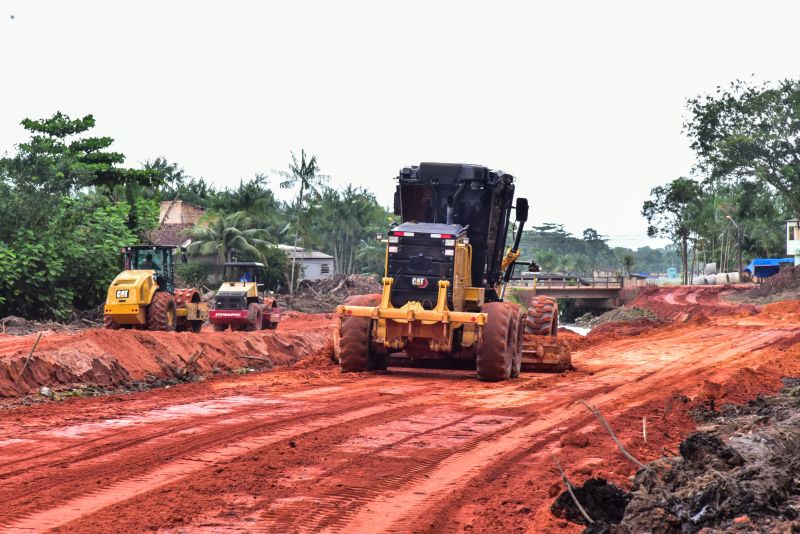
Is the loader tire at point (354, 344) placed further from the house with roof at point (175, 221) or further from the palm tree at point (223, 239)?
the house with roof at point (175, 221)

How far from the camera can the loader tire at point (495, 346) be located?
54.3ft

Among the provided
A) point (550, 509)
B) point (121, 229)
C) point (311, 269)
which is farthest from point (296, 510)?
point (311, 269)

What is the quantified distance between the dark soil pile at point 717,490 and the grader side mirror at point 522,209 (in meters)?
9.28

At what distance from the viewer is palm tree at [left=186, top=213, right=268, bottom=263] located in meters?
58.7

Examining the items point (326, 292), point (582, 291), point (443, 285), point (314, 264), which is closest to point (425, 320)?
point (443, 285)

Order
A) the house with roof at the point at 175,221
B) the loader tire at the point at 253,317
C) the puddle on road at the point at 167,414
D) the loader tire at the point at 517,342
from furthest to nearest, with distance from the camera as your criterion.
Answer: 1. the house with roof at the point at 175,221
2. the loader tire at the point at 253,317
3. the loader tire at the point at 517,342
4. the puddle on road at the point at 167,414

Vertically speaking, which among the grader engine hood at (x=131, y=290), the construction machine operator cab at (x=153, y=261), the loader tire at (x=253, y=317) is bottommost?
the loader tire at (x=253, y=317)

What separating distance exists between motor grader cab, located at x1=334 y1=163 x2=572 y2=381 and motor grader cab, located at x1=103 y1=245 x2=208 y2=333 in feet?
27.3

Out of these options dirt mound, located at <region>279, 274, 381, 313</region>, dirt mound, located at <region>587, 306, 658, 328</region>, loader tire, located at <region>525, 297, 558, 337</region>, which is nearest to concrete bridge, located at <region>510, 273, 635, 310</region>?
dirt mound, located at <region>587, 306, 658, 328</region>

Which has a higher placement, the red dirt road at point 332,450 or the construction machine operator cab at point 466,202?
the construction machine operator cab at point 466,202

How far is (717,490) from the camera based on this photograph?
6.45 m

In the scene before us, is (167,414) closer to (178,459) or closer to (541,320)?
(178,459)

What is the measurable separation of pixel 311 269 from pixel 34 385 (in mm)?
66148

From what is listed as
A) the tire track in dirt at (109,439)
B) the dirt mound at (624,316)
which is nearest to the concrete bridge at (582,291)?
the dirt mound at (624,316)
